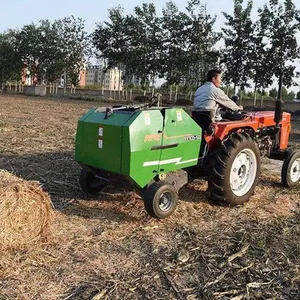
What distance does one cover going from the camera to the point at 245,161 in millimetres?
5738

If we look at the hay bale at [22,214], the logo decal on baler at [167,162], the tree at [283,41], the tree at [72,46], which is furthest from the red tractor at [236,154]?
the tree at [72,46]

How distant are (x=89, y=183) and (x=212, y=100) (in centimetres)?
196

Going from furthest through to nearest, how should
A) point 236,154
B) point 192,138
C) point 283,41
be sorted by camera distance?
point 283,41, point 236,154, point 192,138

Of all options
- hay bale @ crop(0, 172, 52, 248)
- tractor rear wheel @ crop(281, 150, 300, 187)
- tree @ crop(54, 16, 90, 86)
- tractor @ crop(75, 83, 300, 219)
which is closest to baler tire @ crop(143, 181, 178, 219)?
tractor @ crop(75, 83, 300, 219)

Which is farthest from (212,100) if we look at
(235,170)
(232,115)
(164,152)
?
(164,152)

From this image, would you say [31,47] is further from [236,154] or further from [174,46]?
[236,154]

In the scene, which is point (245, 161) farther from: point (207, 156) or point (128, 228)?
point (128, 228)

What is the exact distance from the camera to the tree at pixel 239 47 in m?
29.5

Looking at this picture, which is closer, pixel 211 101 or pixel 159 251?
pixel 159 251

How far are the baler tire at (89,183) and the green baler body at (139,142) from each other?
1.50 ft

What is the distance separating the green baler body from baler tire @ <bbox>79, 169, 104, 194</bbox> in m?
0.46

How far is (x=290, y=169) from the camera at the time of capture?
6.44 m

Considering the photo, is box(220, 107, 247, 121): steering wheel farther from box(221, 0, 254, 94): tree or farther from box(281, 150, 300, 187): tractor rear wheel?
box(221, 0, 254, 94): tree

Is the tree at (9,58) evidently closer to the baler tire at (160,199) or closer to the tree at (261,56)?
the tree at (261,56)
